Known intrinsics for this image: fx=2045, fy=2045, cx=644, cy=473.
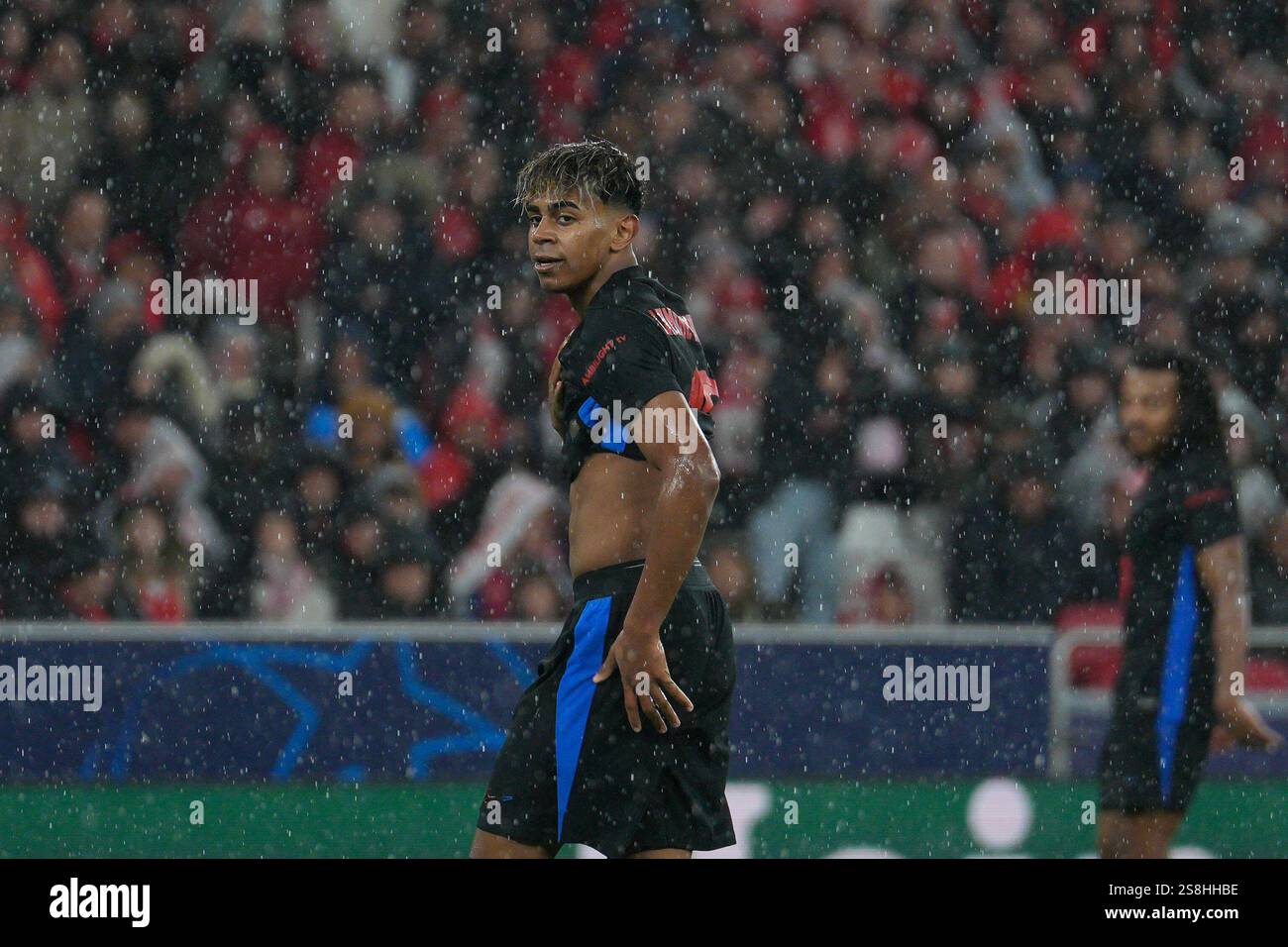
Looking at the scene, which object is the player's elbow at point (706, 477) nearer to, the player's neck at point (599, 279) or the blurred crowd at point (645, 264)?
the player's neck at point (599, 279)

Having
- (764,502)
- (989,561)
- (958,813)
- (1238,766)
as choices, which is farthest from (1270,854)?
(764,502)

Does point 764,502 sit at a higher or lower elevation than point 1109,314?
lower

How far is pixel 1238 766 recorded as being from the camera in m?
6.86

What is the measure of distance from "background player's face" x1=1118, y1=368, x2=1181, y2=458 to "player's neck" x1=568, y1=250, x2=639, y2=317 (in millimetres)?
1547

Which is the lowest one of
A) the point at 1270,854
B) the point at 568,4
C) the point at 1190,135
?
the point at 1270,854

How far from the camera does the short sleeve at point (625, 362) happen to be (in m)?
3.77

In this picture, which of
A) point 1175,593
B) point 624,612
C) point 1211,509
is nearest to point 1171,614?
point 1175,593

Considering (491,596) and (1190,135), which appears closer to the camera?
(491,596)

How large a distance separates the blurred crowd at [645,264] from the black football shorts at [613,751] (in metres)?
3.31

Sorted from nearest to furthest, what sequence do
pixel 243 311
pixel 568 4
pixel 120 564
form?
pixel 120 564, pixel 243 311, pixel 568 4

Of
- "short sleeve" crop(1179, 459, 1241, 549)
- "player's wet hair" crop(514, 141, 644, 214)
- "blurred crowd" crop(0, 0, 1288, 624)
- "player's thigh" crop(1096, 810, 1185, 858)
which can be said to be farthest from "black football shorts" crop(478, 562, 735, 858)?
"blurred crowd" crop(0, 0, 1288, 624)
